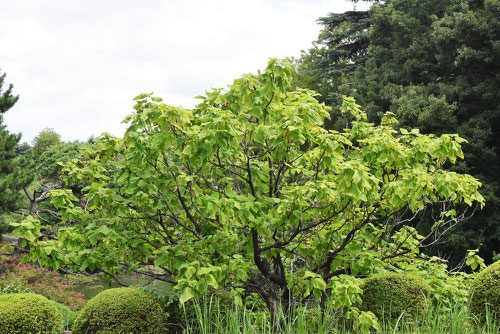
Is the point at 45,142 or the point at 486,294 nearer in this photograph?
the point at 486,294

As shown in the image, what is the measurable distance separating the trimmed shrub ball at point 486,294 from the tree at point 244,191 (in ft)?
2.79

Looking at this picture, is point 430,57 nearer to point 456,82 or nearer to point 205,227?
point 456,82

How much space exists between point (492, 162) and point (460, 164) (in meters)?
1.84

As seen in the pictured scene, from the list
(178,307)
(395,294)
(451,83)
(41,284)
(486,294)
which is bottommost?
(41,284)

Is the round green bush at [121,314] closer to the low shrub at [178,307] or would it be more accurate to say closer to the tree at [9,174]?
the low shrub at [178,307]

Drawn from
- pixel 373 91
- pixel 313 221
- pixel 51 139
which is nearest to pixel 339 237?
pixel 313 221

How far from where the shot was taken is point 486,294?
4.97m

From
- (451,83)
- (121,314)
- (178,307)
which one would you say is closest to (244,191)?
(178,307)

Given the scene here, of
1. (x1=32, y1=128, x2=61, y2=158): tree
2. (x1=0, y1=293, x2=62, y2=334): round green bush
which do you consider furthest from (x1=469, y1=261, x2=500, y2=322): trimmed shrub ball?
(x1=32, y1=128, x2=61, y2=158): tree

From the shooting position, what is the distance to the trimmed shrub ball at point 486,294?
4887 mm

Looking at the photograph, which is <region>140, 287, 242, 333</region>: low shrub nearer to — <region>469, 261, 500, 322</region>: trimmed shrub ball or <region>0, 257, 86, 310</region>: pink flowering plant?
<region>469, 261, 500, 322</region>: trimmed shrub ball

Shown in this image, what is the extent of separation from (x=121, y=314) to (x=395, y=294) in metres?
3.22

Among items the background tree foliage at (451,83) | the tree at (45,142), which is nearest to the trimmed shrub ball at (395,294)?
the background tree foliage at (451,83)

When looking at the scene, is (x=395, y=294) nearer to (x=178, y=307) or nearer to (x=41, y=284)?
(x=178, y=307)
